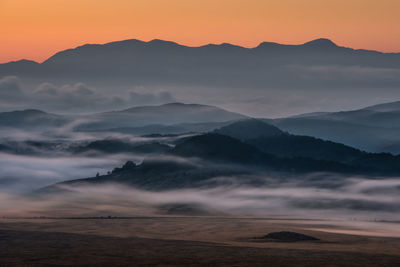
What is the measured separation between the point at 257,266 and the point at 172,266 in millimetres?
21075

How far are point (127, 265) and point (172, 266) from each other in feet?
37.0

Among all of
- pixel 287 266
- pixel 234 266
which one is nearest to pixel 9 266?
pixel 234 266

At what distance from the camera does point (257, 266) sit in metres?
198

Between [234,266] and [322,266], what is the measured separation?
73.0 feet

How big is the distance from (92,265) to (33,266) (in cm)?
1443

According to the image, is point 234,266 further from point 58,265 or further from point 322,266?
point 58,265

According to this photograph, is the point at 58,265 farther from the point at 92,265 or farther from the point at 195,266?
the point at 195,266

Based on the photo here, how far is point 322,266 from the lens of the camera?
655 feet

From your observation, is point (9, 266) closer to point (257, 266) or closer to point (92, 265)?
point (92, 265)

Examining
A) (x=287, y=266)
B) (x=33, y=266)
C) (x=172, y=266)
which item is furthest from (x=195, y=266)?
(x=33, y=266)

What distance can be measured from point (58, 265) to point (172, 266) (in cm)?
2833

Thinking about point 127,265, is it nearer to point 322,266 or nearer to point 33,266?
point 33,266

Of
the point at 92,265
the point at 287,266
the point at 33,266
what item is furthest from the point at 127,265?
the point at 287,266

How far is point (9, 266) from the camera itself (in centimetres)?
19512
